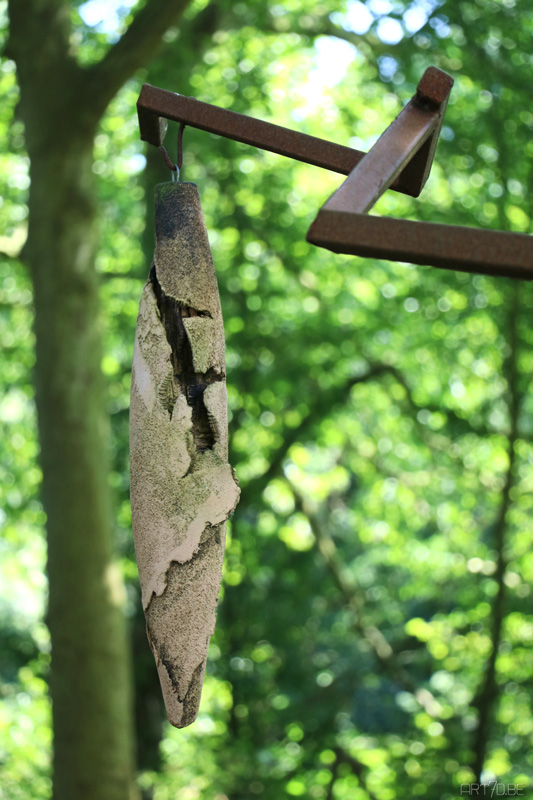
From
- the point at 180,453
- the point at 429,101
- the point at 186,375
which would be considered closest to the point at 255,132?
the point at 429,101

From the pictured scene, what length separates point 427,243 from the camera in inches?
39.7

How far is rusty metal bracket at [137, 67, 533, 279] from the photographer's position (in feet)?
3.27

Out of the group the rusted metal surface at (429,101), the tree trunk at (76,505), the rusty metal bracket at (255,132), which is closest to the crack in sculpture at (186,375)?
the rusty metal bracket at (255,132)

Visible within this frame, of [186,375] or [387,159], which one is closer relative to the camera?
[387,159]

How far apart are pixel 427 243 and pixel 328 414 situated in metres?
4.50

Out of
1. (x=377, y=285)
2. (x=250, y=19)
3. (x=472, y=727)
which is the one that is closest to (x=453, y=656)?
→ (x=472, y=727)

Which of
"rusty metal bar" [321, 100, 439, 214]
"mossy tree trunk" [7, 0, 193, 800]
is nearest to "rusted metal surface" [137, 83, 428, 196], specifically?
"rusty metal bar" [321, 100, 439, 214]

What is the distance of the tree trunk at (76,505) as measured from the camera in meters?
4.27

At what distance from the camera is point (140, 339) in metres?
1.41

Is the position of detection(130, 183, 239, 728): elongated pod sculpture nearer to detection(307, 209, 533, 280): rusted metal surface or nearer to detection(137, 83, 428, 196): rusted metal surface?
detection(137, 83, 428, 196): rusted metal surface

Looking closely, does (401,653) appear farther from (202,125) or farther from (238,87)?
(202,125)

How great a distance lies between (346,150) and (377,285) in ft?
15.0

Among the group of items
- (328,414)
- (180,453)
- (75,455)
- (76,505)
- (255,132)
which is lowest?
(328,414)

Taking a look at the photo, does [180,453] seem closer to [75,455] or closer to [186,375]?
[186,375]
